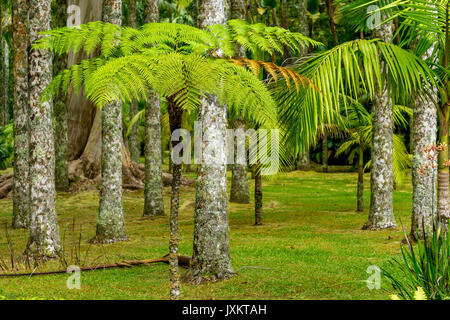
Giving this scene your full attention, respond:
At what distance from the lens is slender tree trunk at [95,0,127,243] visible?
9.81 metres

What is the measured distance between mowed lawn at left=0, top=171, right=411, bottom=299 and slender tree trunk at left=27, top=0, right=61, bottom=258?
1.73ft

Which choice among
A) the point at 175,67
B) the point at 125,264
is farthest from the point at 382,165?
the point at 175,67

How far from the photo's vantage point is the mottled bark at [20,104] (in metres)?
11.2

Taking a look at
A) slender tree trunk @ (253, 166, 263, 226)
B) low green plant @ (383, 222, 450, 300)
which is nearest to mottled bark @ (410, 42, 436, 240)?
slender tree trunk @ (253, 166, 263, 226)

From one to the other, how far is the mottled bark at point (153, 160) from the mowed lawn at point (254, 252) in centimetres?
43

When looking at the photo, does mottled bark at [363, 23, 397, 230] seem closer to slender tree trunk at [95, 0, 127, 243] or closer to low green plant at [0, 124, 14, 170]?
slender tree trunk at [95, 0, 127, 243]

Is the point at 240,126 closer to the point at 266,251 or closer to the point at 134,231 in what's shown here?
the point at 134,231

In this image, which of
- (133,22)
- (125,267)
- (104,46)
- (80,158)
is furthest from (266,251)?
(133,22)

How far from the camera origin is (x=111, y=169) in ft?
32.2

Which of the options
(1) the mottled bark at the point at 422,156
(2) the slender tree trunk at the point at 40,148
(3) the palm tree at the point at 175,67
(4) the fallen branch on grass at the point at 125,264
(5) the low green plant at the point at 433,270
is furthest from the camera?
(1) the mottled bark at the point at 422,156

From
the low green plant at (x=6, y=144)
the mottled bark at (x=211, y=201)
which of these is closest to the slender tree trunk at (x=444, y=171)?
the mottled bark at (x=211, y=201)

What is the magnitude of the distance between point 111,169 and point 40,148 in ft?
6.32

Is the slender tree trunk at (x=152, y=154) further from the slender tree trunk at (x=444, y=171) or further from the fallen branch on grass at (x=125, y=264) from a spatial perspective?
the slender tree trunk at (x=444, y=171)

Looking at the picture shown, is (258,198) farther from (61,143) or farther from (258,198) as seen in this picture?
(61,143)
